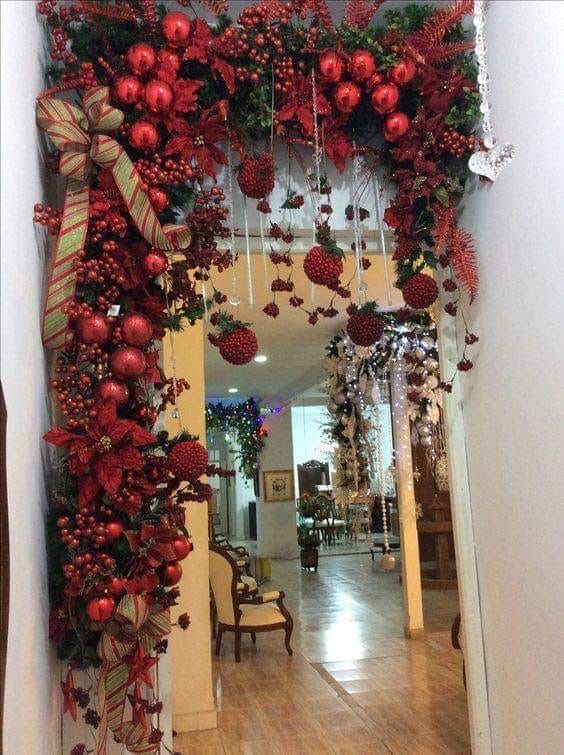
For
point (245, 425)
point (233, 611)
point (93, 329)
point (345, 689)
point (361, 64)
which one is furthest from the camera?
point (245, 425)

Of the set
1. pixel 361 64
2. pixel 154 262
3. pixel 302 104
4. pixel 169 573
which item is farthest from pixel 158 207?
pixel 169 573

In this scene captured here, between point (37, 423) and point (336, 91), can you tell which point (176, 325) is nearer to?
point (37, 423)

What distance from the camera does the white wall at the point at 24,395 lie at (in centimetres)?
123

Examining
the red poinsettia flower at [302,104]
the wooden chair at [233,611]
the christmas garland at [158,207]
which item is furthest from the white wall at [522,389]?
the wooden chair at [233,611]

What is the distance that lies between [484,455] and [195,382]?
2.05 m

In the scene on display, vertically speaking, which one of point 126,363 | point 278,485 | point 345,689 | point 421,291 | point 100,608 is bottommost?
point 345,689

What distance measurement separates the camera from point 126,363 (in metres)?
1.69

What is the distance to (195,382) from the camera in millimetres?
3791

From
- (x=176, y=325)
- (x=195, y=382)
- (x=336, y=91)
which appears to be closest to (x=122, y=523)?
(x=176, y=325)

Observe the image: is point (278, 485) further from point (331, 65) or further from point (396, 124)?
point (331, 65)

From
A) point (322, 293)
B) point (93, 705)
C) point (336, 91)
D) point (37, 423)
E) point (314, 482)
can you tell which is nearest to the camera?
point (37, 423)

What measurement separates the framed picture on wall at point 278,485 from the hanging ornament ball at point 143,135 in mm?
9916

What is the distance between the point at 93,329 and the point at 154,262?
254mm

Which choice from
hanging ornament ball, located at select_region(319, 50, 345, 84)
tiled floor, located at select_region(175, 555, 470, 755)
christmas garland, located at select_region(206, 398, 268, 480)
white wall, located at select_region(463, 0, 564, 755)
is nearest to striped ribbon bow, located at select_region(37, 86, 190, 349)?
hanging ornament ball, located at select_region(319, 50, 345, 84)
